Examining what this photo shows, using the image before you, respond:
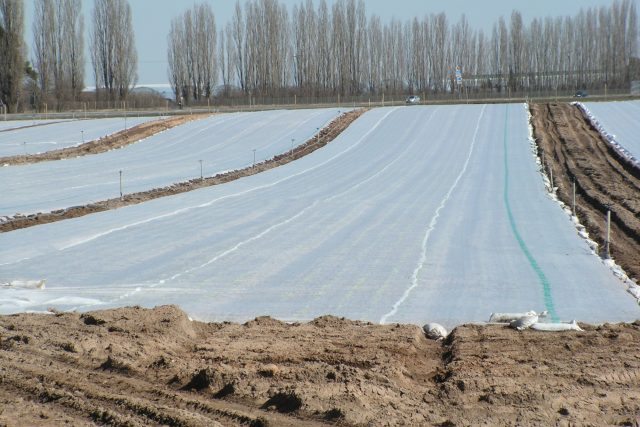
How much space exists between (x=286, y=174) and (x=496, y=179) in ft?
23.9

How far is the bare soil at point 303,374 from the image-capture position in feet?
20.9

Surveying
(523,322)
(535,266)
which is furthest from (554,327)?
(535,266)

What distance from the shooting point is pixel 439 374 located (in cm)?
769

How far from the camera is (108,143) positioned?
3884 cm

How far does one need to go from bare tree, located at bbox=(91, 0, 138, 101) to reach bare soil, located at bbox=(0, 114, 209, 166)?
87.0ft

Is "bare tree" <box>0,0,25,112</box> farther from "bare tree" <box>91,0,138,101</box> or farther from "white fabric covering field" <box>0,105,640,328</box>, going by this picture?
"white fabric covering field" <box>0,105,640,328</box>

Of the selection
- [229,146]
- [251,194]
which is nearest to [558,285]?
[251,194]

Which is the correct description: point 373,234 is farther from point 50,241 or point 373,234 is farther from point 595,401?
point 595,401

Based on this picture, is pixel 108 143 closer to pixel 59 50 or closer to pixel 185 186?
pixel 185 186

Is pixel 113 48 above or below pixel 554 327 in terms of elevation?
above

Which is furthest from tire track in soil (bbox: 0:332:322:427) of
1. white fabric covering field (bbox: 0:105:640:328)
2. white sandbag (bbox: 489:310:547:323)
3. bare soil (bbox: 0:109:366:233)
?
bare soil (bbox: 0:109:366:233)

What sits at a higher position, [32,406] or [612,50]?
[612,50]

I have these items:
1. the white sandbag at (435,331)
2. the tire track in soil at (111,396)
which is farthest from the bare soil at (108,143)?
the tire track in soil at (111,396)

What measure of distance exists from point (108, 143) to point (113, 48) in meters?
35.9
